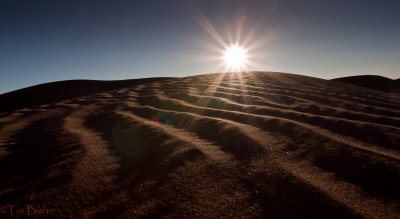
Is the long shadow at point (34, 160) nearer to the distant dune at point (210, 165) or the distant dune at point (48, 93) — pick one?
the distant dune at point (210, 165)

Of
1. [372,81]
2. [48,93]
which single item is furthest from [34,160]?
[372,81]

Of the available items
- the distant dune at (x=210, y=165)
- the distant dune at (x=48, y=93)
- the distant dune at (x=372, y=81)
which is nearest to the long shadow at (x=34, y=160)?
the distant dune at (x=210, y=165)

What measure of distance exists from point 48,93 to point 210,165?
385 inches

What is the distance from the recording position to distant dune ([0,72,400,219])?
53.3 inches

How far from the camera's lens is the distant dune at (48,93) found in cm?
858

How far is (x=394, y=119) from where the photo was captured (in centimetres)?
300

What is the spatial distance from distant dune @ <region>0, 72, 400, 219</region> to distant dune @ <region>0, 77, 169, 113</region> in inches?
239

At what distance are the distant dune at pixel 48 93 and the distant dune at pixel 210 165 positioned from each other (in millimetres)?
6064

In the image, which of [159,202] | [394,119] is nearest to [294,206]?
[159,202]

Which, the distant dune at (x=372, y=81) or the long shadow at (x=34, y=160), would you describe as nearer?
the long shadow at (x=34, y=160)

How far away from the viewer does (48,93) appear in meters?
9.84

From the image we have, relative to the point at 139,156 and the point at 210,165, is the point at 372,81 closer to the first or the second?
the point at 210,165

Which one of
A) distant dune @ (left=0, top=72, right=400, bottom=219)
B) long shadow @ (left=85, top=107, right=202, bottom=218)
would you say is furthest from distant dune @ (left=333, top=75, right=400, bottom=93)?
long shadow @ (left=85, top=107, right=202, bottom=218)

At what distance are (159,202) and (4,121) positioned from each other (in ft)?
10.9
